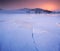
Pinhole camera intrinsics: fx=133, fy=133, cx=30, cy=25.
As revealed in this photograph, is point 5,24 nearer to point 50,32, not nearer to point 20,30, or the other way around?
point 20,30

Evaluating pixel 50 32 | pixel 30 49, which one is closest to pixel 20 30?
pixel 50 32

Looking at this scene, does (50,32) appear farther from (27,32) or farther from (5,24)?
(5,24)

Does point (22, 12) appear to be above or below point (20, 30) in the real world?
above

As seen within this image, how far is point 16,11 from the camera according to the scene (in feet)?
6.75

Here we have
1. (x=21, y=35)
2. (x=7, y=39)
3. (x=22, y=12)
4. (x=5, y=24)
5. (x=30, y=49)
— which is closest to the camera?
(x=30, y=49)

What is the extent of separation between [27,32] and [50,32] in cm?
32

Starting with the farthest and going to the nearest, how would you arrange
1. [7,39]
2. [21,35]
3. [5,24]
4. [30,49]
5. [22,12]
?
[22,12], [5,24], [21,35], [7,39], [30,49]

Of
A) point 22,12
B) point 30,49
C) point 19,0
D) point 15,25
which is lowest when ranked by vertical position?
point 30,49

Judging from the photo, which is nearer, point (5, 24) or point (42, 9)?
point (5, 24)

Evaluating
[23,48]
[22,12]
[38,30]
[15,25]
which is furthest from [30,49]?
[22,12]

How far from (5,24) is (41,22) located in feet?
1.75

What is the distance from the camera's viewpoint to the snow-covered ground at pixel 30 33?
58.7 inches

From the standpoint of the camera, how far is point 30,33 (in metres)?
1.85

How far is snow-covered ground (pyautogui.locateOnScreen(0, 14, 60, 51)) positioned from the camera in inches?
58.7
